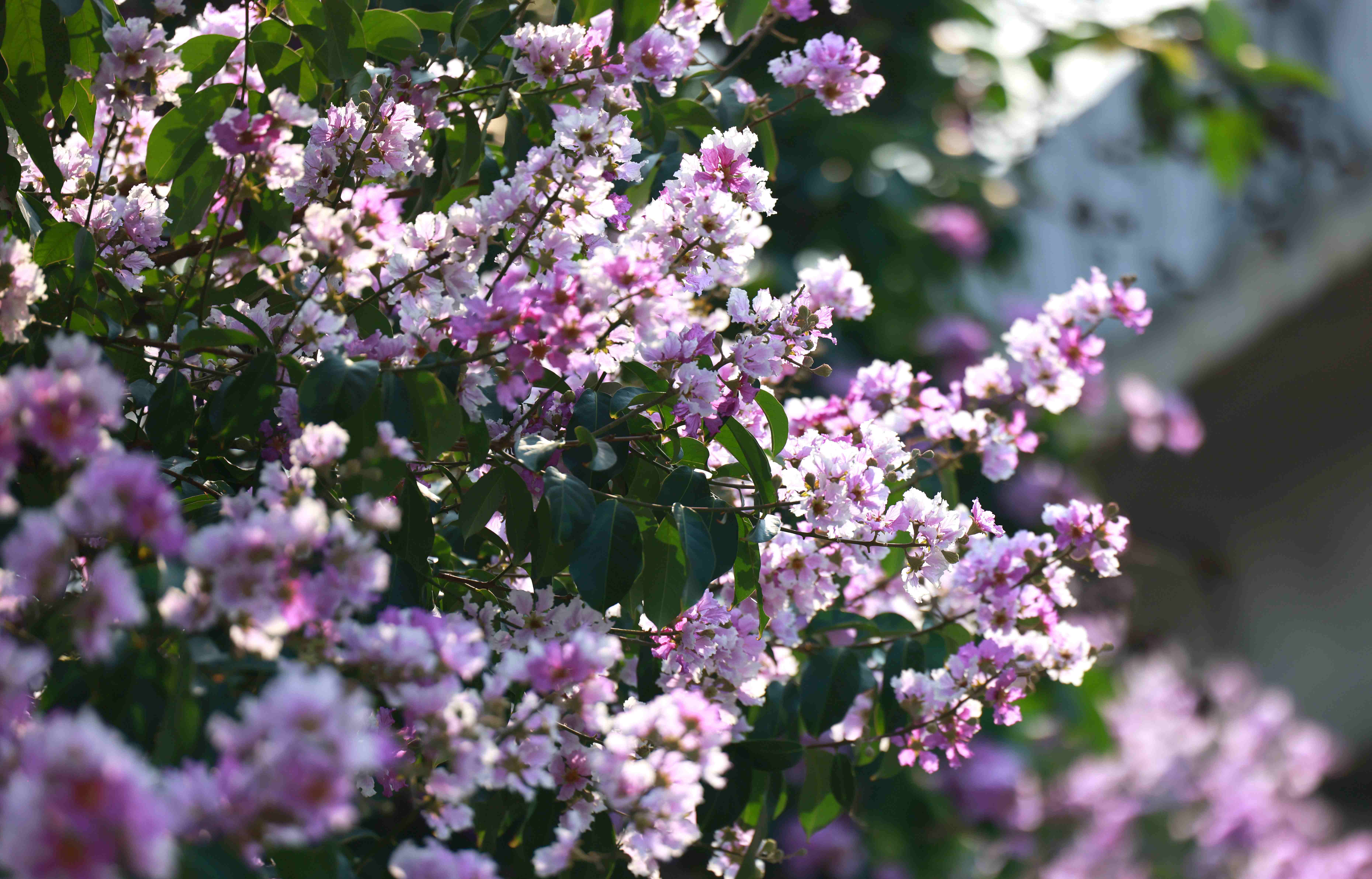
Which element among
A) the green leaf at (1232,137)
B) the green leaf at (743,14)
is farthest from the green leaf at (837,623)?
the green leaf at (1232,137)

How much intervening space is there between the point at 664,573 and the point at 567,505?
129mm

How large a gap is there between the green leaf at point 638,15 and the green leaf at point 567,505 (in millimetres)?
410

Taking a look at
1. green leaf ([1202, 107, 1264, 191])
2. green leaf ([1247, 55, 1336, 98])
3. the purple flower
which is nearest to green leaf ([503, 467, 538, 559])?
the purple flower

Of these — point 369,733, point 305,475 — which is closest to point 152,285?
point 305,475

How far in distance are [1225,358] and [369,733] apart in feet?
Result: 19.6

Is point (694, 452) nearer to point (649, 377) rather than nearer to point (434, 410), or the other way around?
point (649, 377)

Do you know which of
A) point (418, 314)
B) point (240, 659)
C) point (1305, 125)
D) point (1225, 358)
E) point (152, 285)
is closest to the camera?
point (240, 659)

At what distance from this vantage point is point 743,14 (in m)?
1.05

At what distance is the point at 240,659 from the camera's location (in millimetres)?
650

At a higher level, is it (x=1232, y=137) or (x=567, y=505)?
(x=1232, y=137)

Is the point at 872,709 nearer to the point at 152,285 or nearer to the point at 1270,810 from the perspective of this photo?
the point at 152,285

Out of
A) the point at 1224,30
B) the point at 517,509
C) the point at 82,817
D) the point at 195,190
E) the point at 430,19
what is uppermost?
the point at 1224,30

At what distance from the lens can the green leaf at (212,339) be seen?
876 millimetres

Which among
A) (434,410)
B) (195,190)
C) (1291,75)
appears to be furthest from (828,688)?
(1291,75)
